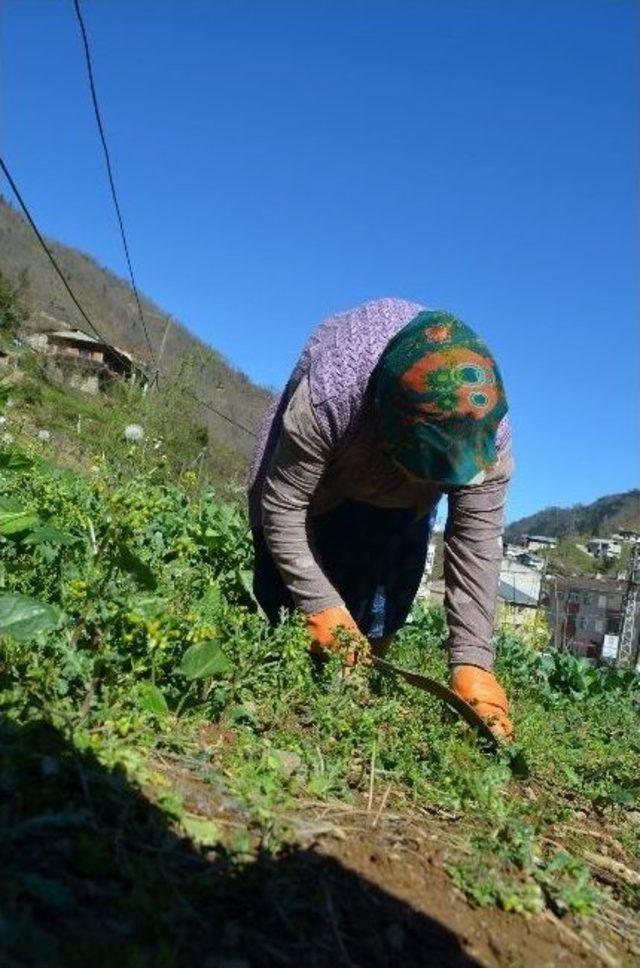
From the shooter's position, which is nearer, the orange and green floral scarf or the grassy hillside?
the grassy hillside

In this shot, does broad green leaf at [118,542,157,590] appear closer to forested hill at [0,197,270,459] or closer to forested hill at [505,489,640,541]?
forested hill at [0,197,270,459]

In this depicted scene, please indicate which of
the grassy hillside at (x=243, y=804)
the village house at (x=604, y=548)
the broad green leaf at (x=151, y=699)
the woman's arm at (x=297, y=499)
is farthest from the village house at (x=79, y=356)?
the village house at (x=604, y=548)

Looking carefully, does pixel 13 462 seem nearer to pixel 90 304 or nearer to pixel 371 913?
pixel 371 913

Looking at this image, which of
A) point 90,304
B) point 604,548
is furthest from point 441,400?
point 604,548

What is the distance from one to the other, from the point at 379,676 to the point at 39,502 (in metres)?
1.35

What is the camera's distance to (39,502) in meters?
3.10

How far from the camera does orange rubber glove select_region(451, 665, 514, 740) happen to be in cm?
260

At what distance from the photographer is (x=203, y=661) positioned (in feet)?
6.69

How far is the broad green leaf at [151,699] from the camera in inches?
73.2

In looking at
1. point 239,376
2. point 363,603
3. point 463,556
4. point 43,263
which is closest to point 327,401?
point 463,556

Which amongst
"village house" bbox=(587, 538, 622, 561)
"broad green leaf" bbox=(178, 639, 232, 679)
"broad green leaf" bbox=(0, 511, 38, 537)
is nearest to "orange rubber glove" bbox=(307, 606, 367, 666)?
"broad green leaf" bbox=(178, 639, 232, 679)

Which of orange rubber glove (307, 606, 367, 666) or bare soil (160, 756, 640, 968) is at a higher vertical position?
orange rubber glove (307, 606, 367, 666)

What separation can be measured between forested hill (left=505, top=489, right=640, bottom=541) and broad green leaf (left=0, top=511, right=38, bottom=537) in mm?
114265

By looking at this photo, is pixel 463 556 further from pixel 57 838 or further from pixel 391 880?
pixel 57 838
